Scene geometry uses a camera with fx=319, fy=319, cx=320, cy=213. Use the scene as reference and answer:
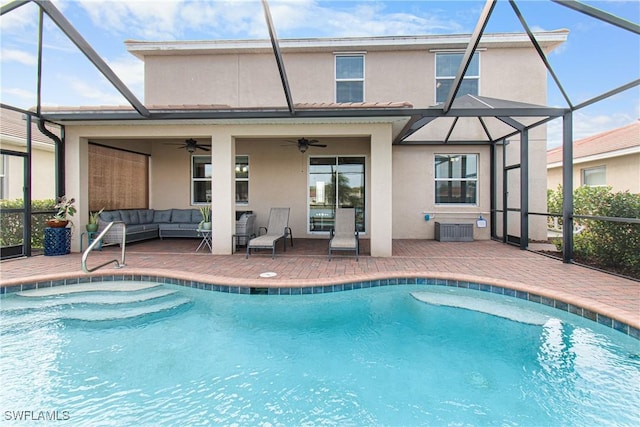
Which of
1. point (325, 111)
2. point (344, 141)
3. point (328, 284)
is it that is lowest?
point (328, 284)

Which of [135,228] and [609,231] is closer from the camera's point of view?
[609,231]

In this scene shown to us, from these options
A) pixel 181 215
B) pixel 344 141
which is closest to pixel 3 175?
pixel 181 215

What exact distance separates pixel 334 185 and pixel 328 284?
587 centimetres

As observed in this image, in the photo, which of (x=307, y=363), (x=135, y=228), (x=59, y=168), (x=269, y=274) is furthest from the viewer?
(x=135, y=228)

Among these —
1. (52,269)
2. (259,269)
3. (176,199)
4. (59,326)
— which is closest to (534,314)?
(259,269)

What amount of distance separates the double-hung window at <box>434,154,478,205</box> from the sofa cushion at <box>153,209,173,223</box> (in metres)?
9.08

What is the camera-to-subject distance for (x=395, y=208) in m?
10.7

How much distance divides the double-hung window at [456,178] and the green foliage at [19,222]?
36.4ft

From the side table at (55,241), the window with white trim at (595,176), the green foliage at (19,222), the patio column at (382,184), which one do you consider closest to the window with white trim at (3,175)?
the green foliage at (19,222)

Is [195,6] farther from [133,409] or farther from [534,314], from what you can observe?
[534,314]

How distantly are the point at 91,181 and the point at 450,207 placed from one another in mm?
11006

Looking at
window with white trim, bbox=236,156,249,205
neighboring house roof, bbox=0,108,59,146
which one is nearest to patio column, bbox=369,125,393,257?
window with white trim, bbox=236,156,249,205

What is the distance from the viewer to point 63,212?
780cm

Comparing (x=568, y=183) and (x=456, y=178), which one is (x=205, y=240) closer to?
(x=456, y=178)
